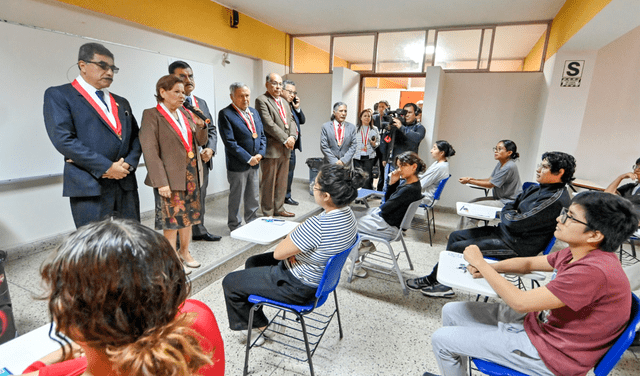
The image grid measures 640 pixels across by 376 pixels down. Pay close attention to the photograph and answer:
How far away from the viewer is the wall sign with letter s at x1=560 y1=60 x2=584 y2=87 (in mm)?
3723

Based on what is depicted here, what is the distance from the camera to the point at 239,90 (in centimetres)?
309

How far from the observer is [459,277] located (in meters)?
1.54

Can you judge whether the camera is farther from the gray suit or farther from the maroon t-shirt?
the maroon t-shirt

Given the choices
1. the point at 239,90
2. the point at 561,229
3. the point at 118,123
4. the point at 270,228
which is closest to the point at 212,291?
the point at 270,228

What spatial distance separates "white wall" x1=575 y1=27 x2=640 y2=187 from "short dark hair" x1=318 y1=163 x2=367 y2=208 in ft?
13.3

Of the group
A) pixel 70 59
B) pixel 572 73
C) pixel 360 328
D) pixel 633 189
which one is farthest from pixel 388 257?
pixel 70 59

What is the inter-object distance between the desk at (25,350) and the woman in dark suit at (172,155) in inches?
53.2

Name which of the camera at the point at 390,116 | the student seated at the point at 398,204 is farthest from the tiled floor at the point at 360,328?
the camera at the point at 390,116

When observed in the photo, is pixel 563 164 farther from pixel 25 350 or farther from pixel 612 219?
pixel 25 350

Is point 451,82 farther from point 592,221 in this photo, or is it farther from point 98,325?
point 98,325

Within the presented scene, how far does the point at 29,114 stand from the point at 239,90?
1.73 metres

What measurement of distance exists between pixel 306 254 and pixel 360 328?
36.0 inches

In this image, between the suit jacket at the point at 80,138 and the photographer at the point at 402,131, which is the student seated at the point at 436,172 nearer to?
the photographer at the point at 402,131

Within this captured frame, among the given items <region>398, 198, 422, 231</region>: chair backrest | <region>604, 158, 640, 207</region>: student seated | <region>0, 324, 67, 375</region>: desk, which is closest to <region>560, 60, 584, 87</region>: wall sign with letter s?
<region>604, 158, 640, 207</region>: student seated
